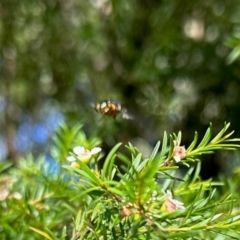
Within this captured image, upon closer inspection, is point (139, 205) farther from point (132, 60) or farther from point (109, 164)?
point (132, 60)

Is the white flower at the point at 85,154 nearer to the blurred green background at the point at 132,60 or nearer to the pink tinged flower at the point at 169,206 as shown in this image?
the pink tinged flower at the point at 169,206

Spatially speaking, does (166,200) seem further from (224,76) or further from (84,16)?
(84,16)

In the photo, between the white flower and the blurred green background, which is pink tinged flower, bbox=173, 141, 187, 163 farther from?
the blurred green background

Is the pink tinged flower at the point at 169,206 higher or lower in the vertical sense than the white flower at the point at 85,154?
lower

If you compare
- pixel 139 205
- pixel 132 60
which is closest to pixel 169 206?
pixel 139 205

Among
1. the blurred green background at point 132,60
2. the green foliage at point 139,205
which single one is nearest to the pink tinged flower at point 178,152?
the green foliage at point 139,205

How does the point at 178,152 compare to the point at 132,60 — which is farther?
the point at 132,60

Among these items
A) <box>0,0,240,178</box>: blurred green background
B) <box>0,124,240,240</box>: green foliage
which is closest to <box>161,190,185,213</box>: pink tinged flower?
<box>0,124,240,240</box>: green foliage

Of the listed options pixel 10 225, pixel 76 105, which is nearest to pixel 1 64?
pixel 76 105
